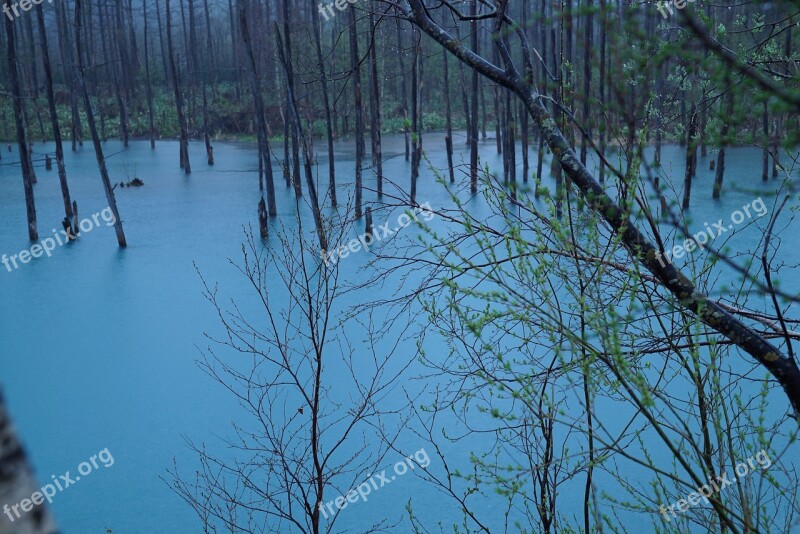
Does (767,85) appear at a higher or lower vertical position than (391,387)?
higher

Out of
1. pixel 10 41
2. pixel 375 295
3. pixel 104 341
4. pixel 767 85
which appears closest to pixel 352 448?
pixel 375 295

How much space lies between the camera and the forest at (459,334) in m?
2.16

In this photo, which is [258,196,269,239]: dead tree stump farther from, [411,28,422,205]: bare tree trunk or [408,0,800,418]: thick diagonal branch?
[408,0,800,418]: thick diagonal branch

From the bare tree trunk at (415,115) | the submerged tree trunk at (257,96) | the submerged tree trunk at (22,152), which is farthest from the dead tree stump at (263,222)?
the submerged tree trunk at (22,152)

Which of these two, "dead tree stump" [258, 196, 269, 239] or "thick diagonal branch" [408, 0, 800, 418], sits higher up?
"thick diagonal branch" [408, 0, 800, 418]

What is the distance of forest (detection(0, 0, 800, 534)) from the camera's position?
216 centimetres

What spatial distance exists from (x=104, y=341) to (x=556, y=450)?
15.4 ft

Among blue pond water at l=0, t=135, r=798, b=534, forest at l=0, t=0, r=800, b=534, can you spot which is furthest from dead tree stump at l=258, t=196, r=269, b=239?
blue pond water at l=0, t=135, r=798, b=534

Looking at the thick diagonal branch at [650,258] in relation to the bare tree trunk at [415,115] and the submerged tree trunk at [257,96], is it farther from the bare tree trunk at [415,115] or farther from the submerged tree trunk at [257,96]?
the submerged tree trunk at [257,96]

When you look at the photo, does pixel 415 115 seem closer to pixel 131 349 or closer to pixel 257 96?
pixel 257 96

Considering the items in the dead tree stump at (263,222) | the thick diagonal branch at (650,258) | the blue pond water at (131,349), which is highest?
the thick diagonal branch at (650,258)

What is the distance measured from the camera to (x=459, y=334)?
518 centimetres

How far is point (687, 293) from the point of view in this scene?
2.38 metres

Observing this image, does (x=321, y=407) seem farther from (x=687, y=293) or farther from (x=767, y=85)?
(x=767, y=85)
